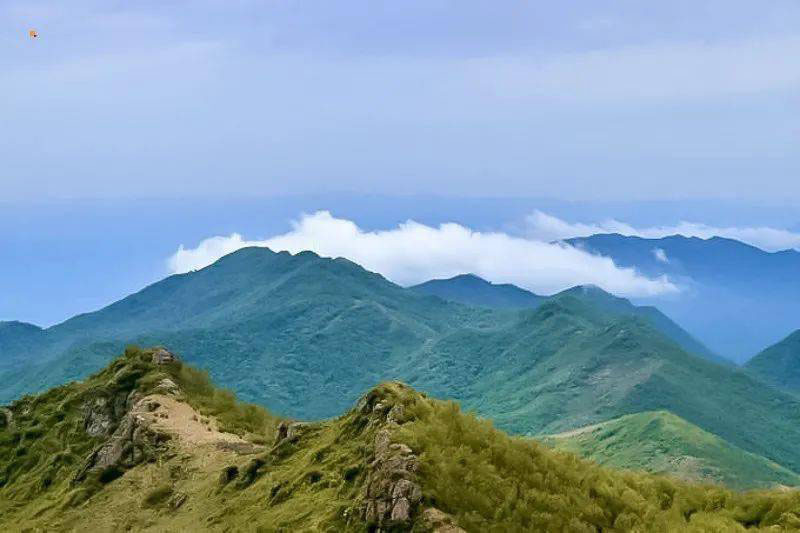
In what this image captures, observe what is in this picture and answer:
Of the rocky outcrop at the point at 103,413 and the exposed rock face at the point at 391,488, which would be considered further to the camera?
the rocky outcrop at the point at 103,413

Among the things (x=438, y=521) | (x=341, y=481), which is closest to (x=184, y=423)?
(x=341, y=481)

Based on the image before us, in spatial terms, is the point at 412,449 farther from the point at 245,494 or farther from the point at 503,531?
the point at 245,494

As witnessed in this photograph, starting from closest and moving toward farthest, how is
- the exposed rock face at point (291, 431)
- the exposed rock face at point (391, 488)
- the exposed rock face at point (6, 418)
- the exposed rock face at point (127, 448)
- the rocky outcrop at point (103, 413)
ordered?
the exposed rock face at point (391, 488)
the exposed rock face at point (291, 431)
the exposed rock face at point (127, 448)
the rocky outcrop at point (103, 413)
the exposed rock face at point (6, 418)

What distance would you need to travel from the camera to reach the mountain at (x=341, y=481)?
35156 millimetres

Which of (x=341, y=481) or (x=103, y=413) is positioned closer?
(x=341, y=481)

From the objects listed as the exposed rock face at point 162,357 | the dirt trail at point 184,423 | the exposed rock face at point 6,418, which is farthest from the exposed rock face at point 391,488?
the exposed rock face at point 6,418

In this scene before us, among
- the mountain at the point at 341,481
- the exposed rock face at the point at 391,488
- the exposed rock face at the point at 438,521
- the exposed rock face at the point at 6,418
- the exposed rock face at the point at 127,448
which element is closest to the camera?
the exposed rock face at the point at 438,521

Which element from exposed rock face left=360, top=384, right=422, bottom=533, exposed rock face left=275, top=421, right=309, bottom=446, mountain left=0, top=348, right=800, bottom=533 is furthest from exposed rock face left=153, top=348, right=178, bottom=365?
exposed rock face left=360, top=384, right=422, bottom=533

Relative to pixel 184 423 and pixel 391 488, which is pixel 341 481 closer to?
pixel 391 488

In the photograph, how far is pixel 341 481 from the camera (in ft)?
129

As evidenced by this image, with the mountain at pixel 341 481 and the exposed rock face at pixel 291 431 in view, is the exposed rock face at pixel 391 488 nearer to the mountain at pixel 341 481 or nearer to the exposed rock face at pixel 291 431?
the mountain at pixel 341 481

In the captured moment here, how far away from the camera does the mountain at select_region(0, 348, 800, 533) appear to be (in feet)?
115

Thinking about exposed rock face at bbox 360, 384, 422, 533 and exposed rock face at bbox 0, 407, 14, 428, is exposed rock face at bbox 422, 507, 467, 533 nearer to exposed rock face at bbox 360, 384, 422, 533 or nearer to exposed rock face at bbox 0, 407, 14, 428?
exposed rock face at bbox 360, 384, 422, 533

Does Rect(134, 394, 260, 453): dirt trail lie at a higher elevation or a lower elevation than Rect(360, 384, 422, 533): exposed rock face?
lower
